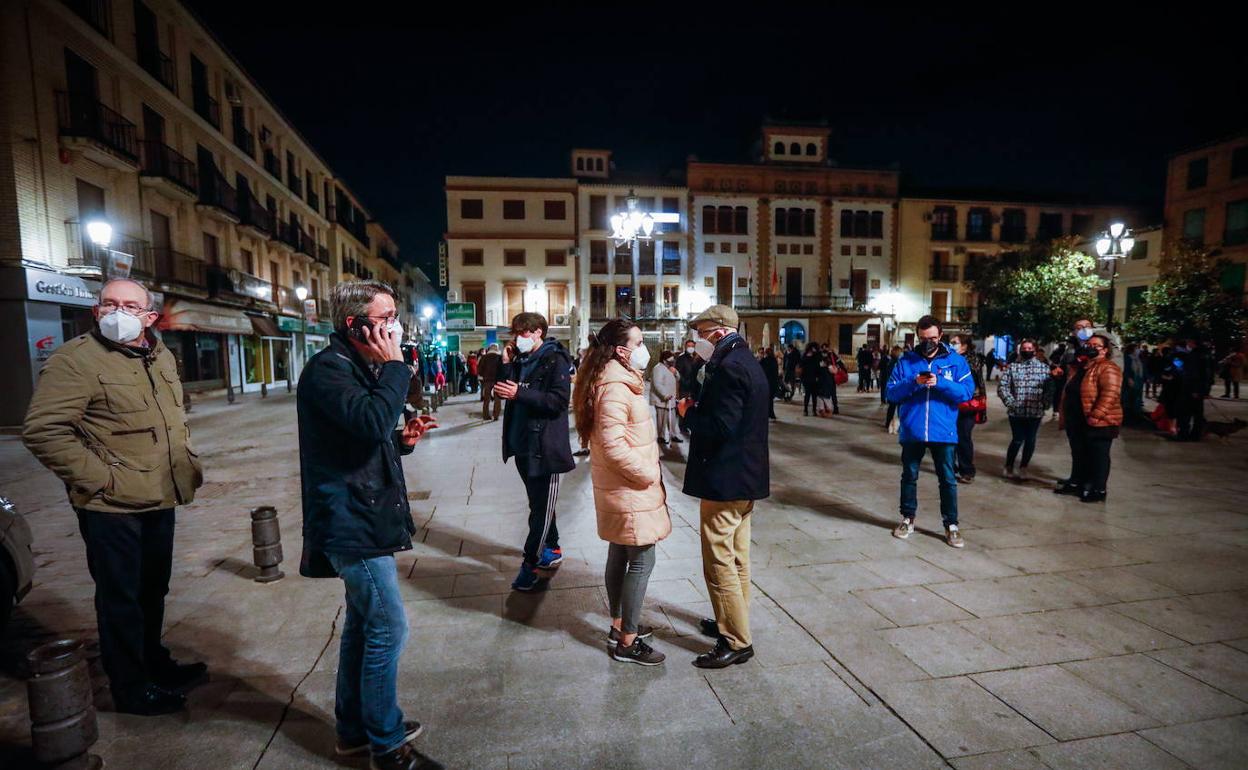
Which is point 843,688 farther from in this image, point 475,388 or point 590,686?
point 475,388

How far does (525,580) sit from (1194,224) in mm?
35846

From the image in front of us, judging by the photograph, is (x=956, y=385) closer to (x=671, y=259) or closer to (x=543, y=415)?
(x=543, y=415)

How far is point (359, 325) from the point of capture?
2.11m

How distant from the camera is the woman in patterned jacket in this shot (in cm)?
668

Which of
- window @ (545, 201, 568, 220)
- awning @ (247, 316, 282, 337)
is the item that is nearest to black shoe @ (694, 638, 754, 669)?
awning @ (247, 316, 282, 337)

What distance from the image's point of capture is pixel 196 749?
237 centimetres

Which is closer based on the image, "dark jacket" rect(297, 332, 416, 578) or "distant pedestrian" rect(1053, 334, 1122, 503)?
"dark jacket" rect(297, 332, 416, 578)

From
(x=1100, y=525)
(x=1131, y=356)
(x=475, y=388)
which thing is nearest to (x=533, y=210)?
(x=475, y=388)

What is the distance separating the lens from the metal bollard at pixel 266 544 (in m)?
4.04

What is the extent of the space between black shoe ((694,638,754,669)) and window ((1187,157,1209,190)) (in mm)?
35333

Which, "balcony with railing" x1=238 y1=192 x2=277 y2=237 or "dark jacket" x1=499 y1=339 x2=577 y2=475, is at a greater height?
"balcony with railing" x1=238 y1=192 x2=277 y2=237

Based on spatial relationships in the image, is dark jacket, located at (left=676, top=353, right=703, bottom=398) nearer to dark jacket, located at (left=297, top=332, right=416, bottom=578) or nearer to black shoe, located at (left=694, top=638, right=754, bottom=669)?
black shoe, located at (left=694, top=638, right=754, bottom=669)

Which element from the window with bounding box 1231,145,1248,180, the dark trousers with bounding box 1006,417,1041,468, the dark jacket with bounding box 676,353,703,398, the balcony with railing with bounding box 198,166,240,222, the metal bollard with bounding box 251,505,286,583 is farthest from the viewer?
the window with bounding box 1231,145,1248,180

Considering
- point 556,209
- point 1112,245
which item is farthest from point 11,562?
point 556,209
